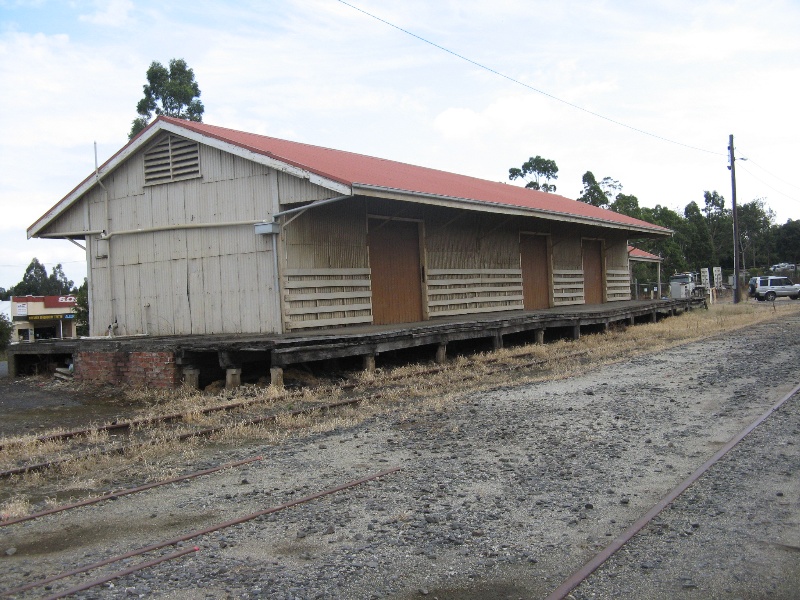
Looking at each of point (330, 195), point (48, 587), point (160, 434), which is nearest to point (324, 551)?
point (48, 587)

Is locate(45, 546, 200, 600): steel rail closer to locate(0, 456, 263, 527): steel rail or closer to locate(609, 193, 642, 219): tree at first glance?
locate(0, 456, 263, 527): steel rail

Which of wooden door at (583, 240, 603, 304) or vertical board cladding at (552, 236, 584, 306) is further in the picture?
wooden door at (583, 240, 603, 304)

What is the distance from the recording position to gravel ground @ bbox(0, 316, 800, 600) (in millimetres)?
3693

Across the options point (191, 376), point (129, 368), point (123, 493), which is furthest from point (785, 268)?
point (123, 493)

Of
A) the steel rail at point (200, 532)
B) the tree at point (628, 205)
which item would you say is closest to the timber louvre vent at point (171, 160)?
the steel rail at point (200, 532)

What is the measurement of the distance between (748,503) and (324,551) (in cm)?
278

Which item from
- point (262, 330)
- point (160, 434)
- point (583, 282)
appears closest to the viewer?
point (160, 434)

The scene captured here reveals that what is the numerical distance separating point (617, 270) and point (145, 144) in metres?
18.7

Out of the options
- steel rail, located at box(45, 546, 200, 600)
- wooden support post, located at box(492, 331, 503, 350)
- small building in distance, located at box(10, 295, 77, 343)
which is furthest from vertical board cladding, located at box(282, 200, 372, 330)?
small building in distance, located at box(10, 295, 77, 343)

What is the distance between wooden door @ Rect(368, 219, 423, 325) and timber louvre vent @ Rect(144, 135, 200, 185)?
3.58 meters

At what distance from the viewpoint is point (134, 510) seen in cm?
504

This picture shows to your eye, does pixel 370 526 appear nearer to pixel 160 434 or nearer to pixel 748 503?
pixel 748 503

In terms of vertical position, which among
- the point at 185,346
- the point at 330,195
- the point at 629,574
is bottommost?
the point at 629,574

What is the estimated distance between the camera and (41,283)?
309 feet
